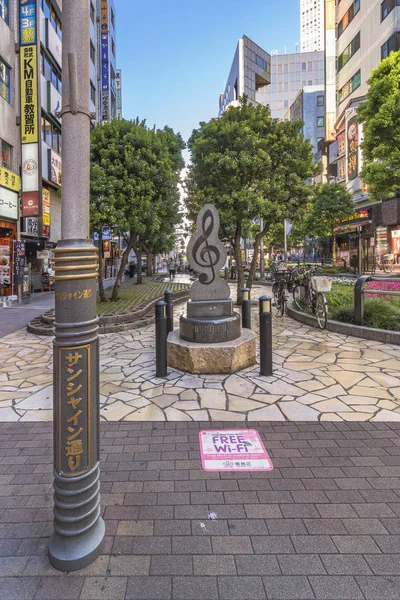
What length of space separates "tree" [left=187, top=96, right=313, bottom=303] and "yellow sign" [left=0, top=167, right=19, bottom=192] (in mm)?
8520

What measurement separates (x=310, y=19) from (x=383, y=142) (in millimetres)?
196454

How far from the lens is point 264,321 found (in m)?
5.70

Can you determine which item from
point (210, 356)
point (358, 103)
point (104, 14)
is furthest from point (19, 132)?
point (358, 103)

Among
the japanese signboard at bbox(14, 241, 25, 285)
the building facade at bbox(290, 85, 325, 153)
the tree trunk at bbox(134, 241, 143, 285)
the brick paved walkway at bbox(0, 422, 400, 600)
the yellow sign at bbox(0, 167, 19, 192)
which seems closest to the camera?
the brick paved walkway at bbox(0, 422, 400, 600)

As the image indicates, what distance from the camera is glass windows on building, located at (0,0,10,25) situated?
51.8ft

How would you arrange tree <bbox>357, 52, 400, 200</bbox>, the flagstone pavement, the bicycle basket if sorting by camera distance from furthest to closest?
tree <bbox>357, 52, 400, 200</bbox>
the bicycle basket
the flagstone pavement

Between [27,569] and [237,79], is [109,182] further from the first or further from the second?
[237,79]

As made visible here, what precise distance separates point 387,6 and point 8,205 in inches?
1186

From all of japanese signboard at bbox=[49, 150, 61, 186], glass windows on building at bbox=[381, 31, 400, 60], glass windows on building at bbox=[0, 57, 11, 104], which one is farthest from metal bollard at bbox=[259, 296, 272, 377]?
glass windows on building at bbox=[381, 31, 400, 60]

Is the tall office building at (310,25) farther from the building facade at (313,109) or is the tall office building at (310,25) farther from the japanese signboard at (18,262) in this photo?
the japanese signboard at (18,262)

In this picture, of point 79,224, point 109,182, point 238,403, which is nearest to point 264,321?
point 238,403

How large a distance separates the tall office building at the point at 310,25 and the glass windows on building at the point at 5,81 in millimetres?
181077

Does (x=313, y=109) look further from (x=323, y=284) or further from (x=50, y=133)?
(x=323, y=284)

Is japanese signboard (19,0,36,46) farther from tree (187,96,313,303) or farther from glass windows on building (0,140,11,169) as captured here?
tree (187,96,313,303)
